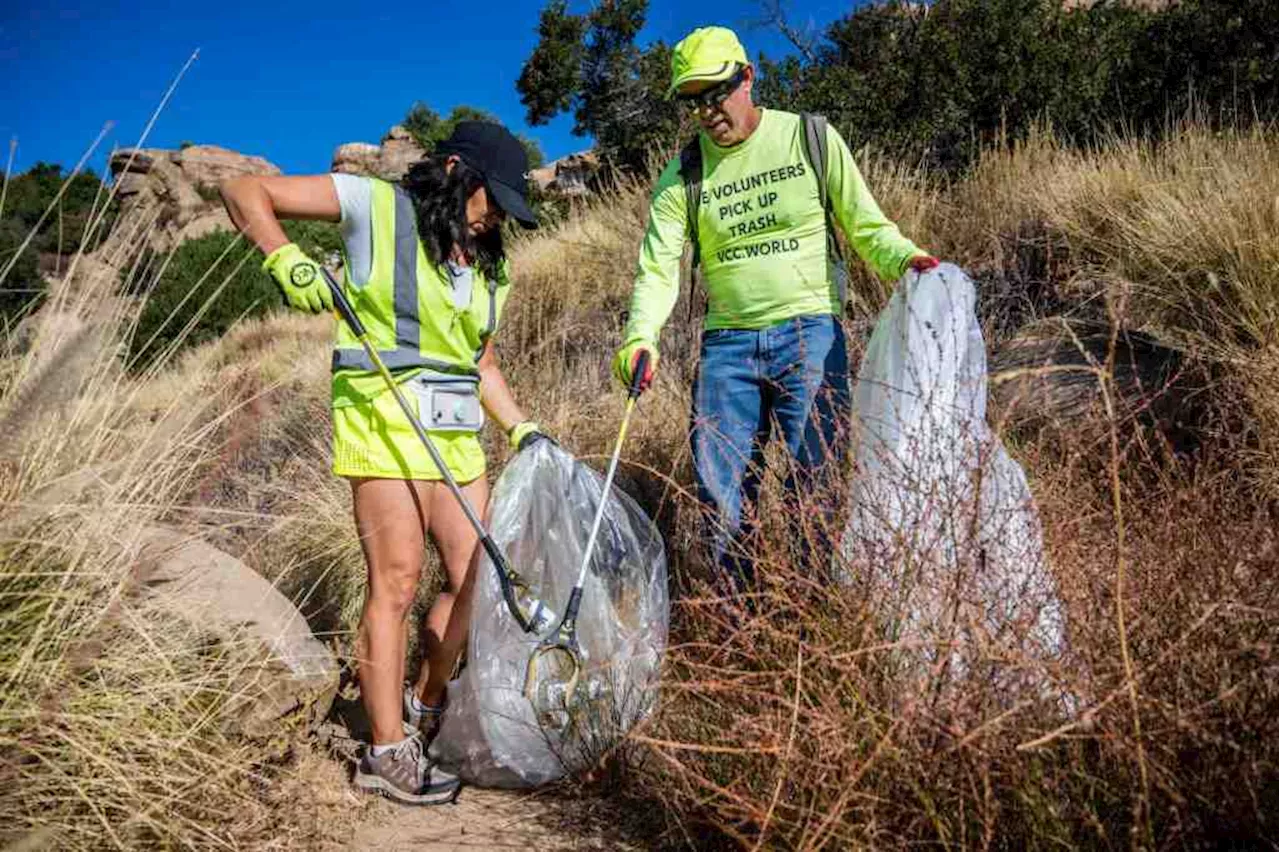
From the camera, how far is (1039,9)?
6.86 meters

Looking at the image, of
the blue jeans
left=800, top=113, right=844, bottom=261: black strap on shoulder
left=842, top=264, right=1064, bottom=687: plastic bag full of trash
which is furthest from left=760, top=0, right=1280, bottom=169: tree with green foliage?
left=842, top=264, right=1064, bottom=687: plastic bag full of trash

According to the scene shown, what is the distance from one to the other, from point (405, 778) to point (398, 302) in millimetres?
1221

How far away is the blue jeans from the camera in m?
2.46

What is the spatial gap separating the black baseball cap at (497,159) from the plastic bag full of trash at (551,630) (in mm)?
680

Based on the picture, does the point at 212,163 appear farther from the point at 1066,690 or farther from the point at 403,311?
the point at 1066,690

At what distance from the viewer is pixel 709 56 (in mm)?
2467

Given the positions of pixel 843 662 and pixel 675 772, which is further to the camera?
pixel 675 772

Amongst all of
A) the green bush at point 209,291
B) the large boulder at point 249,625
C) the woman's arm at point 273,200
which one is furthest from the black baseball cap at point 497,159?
the green bush at point 209,291

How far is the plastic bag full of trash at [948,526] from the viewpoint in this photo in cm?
143

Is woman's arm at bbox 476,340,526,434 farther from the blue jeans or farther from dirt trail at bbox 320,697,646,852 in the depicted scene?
dirt trail at bbox 320,697,646,852

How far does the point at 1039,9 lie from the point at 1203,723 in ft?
23.5

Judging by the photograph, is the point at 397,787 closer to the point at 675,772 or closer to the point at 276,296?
the point at 675,772

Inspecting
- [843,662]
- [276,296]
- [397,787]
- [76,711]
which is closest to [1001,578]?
[843,662]

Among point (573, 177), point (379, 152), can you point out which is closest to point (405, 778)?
point (573, 177)
